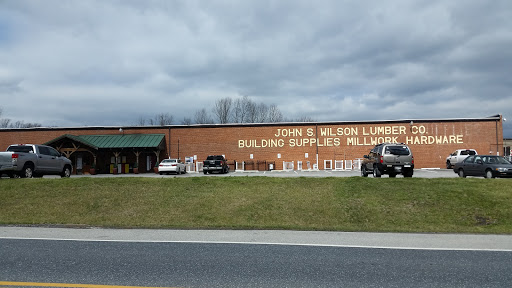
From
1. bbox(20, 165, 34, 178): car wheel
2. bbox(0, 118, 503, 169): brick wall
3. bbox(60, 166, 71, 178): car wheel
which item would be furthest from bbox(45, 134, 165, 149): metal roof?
bbox(20, 165, 34, 178): car wheel

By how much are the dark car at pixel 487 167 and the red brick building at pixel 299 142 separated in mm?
17660

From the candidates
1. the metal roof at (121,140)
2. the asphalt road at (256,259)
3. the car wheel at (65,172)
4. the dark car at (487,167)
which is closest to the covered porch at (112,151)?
the metal roof at (121,140)

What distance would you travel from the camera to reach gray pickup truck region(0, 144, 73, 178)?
1912 cm

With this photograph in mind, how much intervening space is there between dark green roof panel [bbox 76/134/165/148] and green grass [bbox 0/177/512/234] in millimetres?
22983

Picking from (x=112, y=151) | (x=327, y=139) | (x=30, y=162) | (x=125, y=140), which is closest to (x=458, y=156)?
(x=327, y=139)

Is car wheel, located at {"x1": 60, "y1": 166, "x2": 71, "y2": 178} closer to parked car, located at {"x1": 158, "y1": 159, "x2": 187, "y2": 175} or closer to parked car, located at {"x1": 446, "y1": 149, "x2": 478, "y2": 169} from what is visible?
parked car, located at {"x1": 158, "y1": 159, "x2": 187, "y2": 175}

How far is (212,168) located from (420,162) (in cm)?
2143

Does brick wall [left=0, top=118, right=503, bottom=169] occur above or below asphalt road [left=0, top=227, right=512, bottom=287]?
above

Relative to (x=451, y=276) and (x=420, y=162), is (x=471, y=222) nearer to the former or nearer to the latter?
(x=451, y=276)

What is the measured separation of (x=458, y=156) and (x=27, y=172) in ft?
115

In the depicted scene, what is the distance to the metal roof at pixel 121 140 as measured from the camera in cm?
4022

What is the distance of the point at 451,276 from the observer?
5945 millimetres

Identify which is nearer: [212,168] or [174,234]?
[174,234]

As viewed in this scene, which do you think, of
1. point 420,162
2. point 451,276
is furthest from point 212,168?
point 451,276
